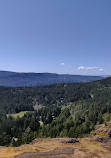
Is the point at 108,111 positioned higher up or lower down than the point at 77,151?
lower down

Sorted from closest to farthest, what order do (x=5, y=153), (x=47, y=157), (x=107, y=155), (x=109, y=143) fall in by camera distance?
(x=47, y=157) → (x=107, y=155) → (x=5, y=153) → (x=109, y=143)

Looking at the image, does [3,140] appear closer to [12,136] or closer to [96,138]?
[12,136]

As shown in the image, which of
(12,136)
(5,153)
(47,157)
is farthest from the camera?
(12,136)

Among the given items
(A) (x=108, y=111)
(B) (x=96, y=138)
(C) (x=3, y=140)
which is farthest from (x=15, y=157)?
(A) (x=108, y=111)

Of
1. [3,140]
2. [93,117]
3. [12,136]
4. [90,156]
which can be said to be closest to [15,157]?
[90,156]

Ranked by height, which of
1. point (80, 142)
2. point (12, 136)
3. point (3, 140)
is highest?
point (80, 142)

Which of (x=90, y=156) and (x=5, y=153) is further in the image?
(x=5, y=153)

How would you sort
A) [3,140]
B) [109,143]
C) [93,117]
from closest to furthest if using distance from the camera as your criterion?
[109,143]
[3,140]
[93,117]

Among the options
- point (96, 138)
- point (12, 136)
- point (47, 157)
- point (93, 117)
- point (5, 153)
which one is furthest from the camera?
point (93, 117)

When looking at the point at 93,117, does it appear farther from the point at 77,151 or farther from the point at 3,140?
the point at 77,151
